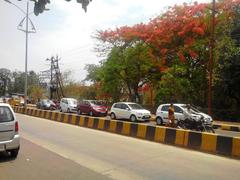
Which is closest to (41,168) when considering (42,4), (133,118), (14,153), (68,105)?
(14,153)

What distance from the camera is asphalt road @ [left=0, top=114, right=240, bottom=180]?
8367 mm

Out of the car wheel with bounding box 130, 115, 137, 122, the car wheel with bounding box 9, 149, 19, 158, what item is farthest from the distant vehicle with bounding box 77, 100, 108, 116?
the car wheel with bounding box 9, 149, 19, 158

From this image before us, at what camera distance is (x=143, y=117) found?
26.6 metres

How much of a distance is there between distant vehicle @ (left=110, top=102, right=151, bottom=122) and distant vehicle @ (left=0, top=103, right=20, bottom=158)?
16.6 m

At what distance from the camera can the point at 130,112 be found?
88.5ft

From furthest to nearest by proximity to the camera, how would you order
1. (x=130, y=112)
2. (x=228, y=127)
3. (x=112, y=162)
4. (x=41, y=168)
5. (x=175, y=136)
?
(x=130, y=112), (x=228, y=127), (x=175, y=136), (x=112, y=162), (x=41, y=168)

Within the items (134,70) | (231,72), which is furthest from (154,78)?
(231,72)

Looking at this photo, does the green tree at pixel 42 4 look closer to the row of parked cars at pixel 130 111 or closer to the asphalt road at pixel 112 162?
the asphalt road at pixel 112 162

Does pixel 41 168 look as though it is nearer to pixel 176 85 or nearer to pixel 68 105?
pixel 176 85

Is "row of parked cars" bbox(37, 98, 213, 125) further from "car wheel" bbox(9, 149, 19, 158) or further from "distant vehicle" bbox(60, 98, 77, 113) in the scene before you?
"car wheel" bbox(9, 149, 19, 158)

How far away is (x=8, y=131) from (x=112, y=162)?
288cm

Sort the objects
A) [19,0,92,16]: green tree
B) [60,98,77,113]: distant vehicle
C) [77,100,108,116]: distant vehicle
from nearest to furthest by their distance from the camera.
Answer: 1. [19,0,92,16]: green tree
2. [77,100,108,116]: distant vehicle
3. [60,98,77,113]: distant vehicle

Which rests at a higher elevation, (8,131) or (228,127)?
(8,131)

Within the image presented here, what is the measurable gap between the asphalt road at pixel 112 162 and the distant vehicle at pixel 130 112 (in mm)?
12605
